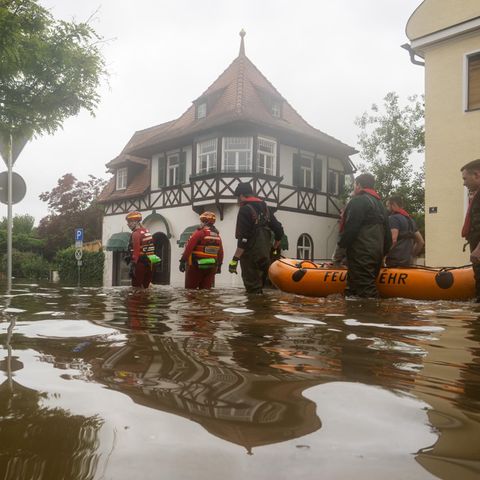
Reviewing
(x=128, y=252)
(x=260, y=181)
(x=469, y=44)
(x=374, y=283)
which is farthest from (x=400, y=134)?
(x=374, y=283)

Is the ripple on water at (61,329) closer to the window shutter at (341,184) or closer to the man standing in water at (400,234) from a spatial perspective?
the man standing in water at (400,234)

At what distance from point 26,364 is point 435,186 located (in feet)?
38.6

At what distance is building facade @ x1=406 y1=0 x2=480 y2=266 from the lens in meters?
11.9

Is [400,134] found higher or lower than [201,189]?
higher

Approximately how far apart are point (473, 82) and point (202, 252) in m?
7.63

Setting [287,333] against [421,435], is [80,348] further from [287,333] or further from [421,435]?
[421,435]

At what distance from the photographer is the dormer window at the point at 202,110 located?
23.6 m

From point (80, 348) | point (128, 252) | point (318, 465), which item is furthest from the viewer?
point (128, 252)

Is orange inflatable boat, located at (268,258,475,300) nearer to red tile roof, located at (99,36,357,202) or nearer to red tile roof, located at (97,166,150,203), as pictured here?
red tile roof, located at (99,36,357,202)

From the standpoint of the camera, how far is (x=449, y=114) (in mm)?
12297

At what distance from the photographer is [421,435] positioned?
110cm

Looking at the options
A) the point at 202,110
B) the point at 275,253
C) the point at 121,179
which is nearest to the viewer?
the point at 275,253

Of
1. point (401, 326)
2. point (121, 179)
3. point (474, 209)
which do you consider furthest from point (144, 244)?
point (121, 179)

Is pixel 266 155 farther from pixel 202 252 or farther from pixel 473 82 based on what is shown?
pixel 202 252
